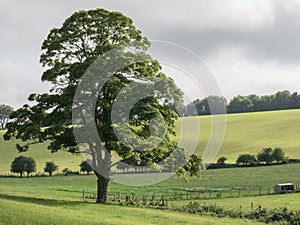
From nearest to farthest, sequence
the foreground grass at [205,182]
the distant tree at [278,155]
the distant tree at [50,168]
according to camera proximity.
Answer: the foreground grass at [205,182] → the distant tree at [278,155] → the distant tree at [50,168]

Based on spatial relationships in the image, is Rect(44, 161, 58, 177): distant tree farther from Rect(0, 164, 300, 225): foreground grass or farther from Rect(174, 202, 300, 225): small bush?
Rect(174, 202, 300, 225): small bush

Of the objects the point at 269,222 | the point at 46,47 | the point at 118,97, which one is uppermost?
the point at 46,47

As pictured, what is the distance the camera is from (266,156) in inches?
3561

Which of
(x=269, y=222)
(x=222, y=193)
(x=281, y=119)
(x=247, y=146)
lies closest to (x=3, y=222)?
(x=269, y=222)

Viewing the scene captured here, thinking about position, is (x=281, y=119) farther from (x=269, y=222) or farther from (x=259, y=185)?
(x=269, y=222)

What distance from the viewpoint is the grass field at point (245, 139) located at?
327 feet

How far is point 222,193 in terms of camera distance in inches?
2307

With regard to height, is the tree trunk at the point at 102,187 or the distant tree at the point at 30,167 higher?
the distant tree at the point at 30,167

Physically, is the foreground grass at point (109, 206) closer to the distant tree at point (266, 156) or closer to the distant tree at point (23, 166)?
the distant tree at point (266, 156)

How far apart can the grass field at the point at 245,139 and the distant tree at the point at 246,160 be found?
2990mm

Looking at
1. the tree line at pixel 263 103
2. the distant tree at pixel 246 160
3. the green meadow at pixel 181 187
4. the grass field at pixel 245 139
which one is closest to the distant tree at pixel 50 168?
the green meadow at pixel 181 187

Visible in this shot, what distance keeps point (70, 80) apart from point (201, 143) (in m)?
73.9

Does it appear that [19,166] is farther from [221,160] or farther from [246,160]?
[246,160]

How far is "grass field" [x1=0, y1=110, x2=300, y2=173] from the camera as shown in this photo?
99750mm
